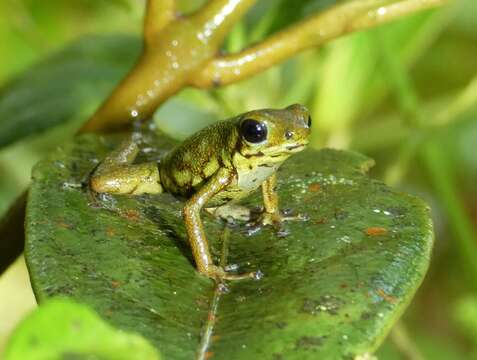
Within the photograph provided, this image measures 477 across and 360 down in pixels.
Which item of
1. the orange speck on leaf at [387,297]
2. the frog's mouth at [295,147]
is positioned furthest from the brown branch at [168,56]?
the orange speck on leaf at [387,297]

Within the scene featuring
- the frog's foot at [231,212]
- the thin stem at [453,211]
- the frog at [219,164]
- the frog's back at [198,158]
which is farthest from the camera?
the thin stem at [453,211]

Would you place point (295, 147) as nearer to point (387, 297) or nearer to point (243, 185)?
point (243, 185)

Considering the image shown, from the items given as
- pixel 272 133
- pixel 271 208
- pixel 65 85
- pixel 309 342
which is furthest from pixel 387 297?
pixel 65 85

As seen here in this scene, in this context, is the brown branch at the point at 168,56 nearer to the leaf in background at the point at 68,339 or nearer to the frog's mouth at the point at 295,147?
the frog's mouth at the point at 295,147

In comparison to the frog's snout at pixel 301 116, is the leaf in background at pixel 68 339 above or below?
below

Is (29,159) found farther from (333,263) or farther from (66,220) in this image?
(333,263)

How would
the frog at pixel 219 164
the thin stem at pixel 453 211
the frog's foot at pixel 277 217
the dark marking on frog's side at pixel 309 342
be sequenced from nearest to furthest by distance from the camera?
the dark marking on frog's side at pixel 309 342, the frog's foot at pixel 277 217, the frog at pixel 219 164, the thin stem at pixel 453 211
